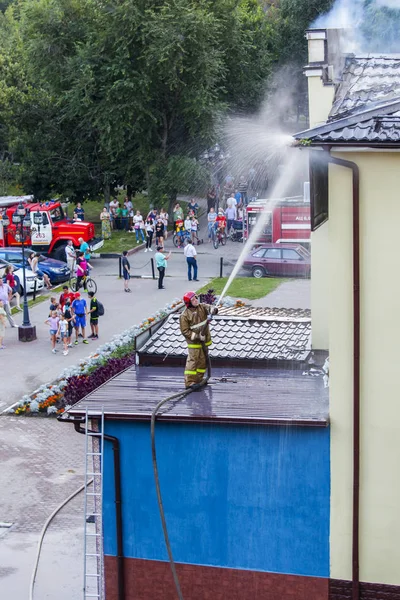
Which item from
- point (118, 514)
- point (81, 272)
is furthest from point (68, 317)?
point (118, 514)

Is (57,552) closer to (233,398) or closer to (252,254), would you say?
(233,398)

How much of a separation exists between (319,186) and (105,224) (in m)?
29.0

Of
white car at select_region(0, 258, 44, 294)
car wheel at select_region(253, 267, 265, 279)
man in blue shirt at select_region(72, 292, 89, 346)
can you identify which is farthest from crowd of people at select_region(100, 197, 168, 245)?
man in blue shirt at select_region(72, 292, 89, 346)

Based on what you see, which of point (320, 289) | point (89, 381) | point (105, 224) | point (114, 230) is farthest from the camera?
point (114, 230)

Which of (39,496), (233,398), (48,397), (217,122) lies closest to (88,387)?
(48,397)

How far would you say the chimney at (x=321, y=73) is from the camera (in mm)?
14195

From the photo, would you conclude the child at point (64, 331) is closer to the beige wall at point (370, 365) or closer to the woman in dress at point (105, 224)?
the woman in dress at point (105, 224)

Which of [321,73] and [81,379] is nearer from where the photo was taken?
[321,73]

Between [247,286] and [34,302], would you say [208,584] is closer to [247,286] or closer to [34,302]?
[34,302]

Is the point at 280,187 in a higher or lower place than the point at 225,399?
higher

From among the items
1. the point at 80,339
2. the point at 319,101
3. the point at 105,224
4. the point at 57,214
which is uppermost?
the point at 319,101

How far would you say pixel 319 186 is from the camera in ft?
38.1

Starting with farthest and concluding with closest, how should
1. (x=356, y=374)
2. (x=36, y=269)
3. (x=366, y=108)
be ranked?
(x=36, y=269), (x=366, y=108), (x=356, y=374)

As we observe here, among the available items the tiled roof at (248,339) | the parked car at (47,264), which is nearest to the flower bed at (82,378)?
the tiled roof at (248,339)
